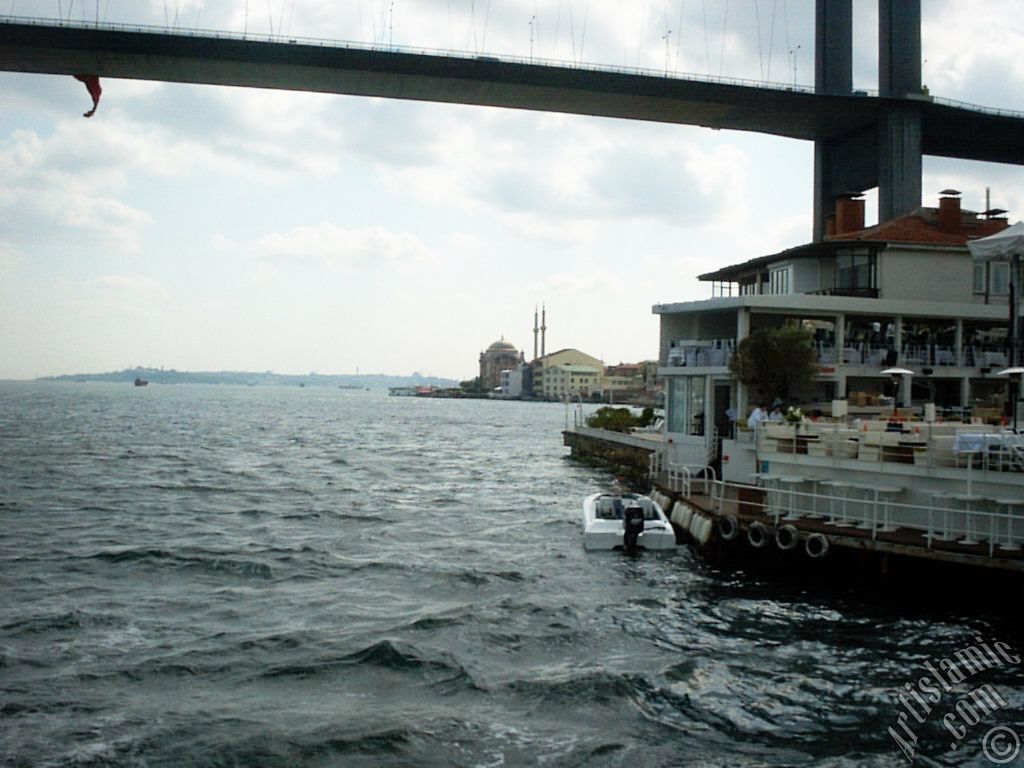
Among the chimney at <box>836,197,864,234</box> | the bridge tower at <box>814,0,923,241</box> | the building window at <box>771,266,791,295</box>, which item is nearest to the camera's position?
the building window at <box>771,266,791,295</box>

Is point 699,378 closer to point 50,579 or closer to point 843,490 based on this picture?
point 843,490

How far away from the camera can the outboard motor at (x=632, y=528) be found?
21531mm

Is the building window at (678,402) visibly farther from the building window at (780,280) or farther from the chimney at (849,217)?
the chimney at (849,217)

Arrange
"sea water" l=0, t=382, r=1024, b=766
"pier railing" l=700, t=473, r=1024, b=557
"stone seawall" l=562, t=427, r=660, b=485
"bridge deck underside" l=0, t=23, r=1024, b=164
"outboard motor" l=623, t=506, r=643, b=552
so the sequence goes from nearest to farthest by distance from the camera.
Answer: "sea water" l=0, t=382, r=1024, b=766 < "pier railing" l=700, t=473, r=1024, b=557 < "outboard motor" l=623, t=506, r=643, b=552 < "stone seawall" l=562, t=427, r=660, b=485 < "bridge deck underside" l=0, t=23, r=1024, b=164

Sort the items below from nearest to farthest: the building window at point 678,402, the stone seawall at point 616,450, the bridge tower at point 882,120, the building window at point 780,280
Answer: the building window at point 678,402
the building window at point 780,280
the stone seawall at point 616,450
the bridge tower at point 882,120

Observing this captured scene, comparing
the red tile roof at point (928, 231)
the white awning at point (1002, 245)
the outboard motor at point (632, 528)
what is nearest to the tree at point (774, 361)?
the white awning at point (1002, 245)

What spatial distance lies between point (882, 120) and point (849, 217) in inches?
680

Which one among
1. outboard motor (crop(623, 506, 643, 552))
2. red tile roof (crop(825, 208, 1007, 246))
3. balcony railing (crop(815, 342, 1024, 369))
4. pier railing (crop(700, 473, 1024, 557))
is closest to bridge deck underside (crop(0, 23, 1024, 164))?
red tile roof (crop(825, 208, 1007, 246))

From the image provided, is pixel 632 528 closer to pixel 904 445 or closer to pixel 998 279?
pixel 904 445

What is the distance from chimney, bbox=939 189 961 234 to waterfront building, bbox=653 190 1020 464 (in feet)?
0.19

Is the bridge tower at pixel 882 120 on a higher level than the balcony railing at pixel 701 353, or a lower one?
higher

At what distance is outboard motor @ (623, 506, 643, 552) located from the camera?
70.6 feet

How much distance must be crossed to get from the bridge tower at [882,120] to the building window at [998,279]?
17212 mm

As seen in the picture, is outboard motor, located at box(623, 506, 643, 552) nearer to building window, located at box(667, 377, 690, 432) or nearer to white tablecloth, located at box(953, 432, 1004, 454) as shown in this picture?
white tablecloth, located at box(953, 432, 1004, 454)
